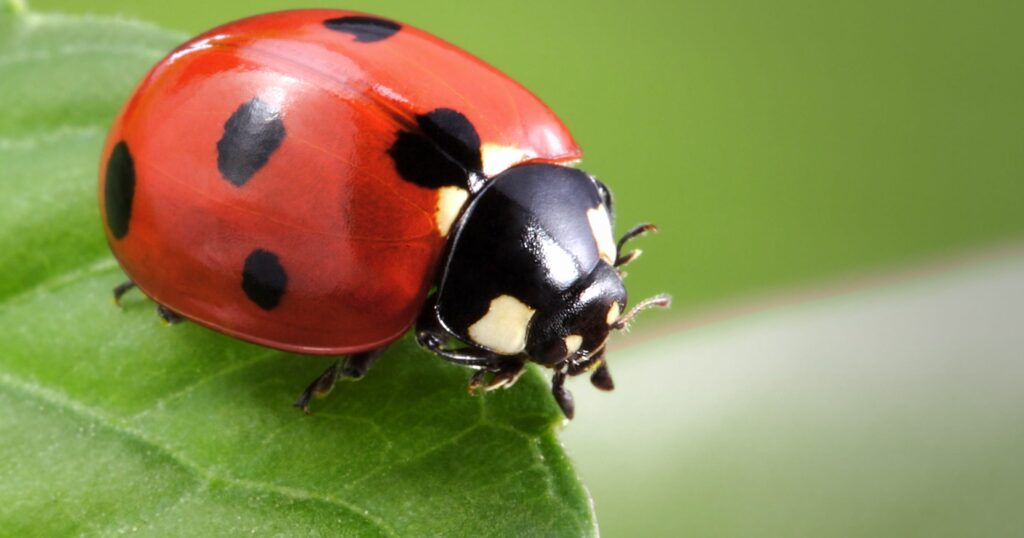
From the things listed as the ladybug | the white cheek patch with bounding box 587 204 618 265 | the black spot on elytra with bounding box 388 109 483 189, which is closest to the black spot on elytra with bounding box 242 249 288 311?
the ladybug

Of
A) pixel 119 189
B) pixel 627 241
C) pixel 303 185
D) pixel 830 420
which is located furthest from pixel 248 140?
pixel 830 420

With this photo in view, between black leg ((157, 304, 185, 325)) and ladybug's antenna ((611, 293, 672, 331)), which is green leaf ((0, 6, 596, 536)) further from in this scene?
ladybug's antenna ((611, 293, 672, 331))

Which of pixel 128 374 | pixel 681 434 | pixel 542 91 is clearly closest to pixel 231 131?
pixel 128 374

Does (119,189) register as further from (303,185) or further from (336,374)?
(336,374)

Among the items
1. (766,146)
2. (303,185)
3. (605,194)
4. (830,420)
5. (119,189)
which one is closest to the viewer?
(303,185)

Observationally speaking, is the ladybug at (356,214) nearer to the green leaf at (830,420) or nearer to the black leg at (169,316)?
the black leg at (169,316)

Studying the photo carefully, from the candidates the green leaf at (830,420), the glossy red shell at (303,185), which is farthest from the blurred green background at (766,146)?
the glossy red shell at (303,185)

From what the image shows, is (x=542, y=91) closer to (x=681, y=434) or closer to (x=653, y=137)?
(x=653, y=137)
